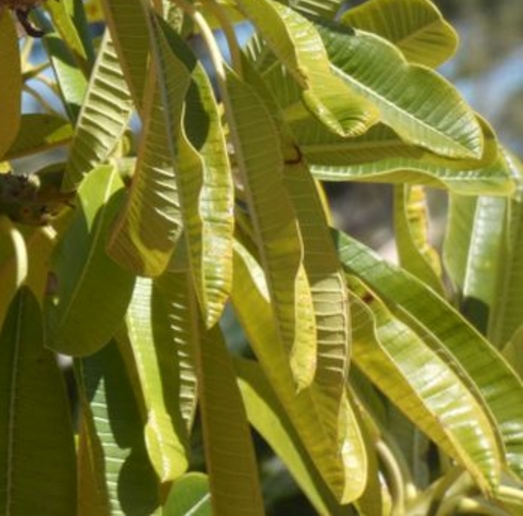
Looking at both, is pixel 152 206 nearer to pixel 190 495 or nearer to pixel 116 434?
pixel 116 434

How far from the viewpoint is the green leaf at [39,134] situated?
119 cm

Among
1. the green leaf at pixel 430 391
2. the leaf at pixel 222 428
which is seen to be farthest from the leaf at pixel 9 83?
the green leaf at pixel 430 391

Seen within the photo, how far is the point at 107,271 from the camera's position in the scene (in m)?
1.03

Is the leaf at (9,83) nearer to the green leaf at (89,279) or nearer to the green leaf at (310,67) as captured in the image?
the green leaf at (89,279)

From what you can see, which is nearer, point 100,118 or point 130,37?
point 130,37

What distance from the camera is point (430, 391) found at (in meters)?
1.04

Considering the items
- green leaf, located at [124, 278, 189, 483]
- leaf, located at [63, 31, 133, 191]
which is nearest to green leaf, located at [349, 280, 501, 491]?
green leaf, located at [124, 278, 189, 483]

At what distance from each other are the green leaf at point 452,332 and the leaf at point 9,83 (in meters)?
0.30

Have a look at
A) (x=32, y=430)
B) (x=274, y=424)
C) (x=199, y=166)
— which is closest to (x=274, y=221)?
(x=199, y=166)

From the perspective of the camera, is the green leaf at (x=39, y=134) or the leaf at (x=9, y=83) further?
the green leaf at (x=39, y=134)

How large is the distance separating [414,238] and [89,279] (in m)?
0.50

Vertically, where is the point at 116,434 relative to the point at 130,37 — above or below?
below

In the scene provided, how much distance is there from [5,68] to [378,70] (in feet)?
0.90

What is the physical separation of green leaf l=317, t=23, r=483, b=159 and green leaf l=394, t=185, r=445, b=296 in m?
0.38
